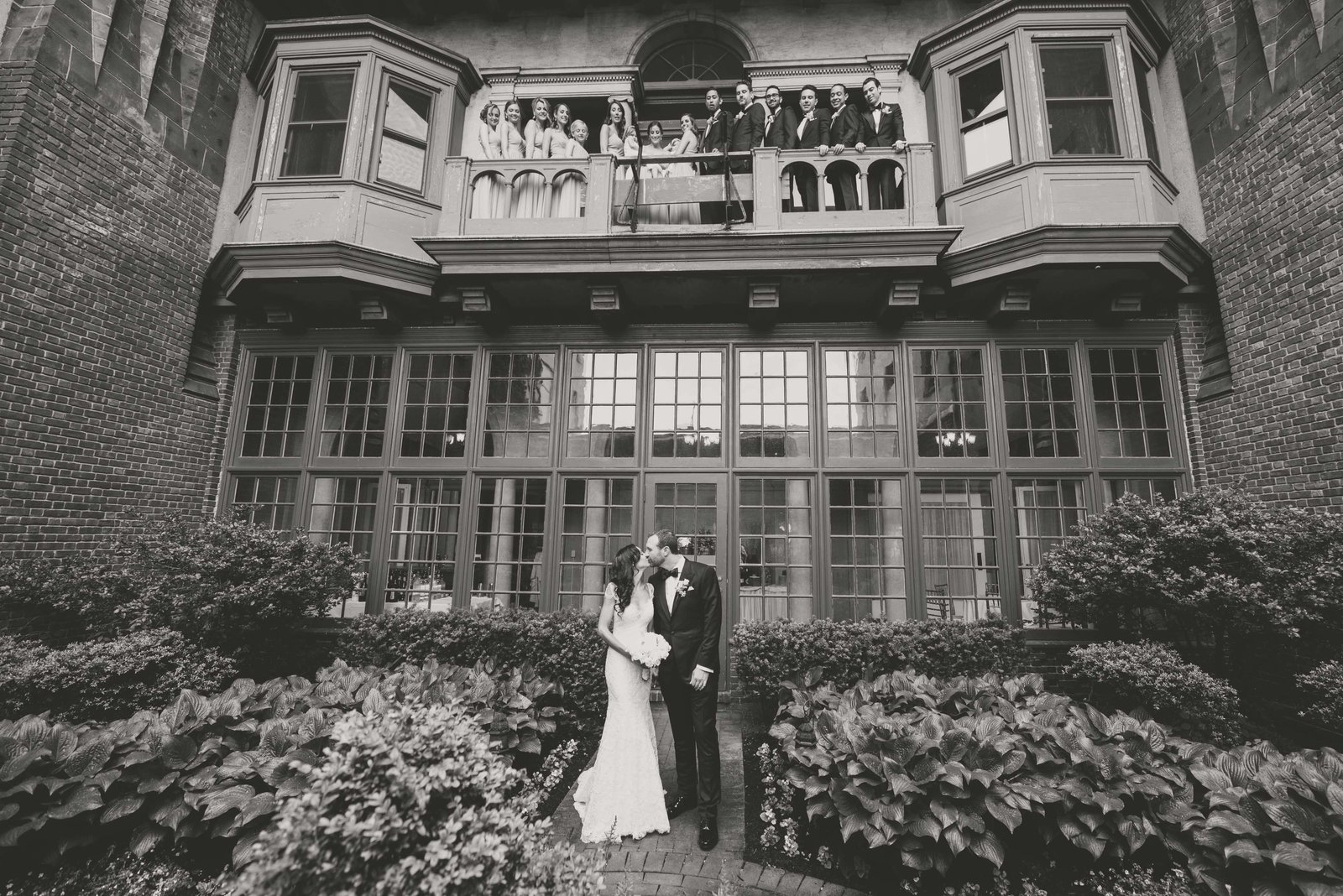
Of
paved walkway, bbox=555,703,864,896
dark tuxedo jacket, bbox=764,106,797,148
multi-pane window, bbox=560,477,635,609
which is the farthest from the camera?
dark tuxedo jacket, bbox=764,106,797,148

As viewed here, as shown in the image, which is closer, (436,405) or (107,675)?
(107,675)

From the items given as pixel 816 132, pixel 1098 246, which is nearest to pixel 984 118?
pixel 816 132

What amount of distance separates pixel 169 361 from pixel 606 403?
18.9ft

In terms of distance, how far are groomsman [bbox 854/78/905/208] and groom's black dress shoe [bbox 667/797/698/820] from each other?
6939 millimetres

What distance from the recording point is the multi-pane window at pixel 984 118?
24.6 ft

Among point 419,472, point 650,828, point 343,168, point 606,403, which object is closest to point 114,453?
point 419,472

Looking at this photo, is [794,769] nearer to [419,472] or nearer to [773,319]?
[773,319]

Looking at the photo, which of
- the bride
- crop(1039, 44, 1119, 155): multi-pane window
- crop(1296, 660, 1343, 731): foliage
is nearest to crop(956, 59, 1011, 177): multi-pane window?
crop(1039, 44, 1119, 155): multi-pane window

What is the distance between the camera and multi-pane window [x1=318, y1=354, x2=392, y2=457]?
7922 millimetres

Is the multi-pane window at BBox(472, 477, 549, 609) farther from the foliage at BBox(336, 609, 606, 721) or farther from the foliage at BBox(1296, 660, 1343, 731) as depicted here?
the foliage at BBox(1296, 660, 1343, 731)

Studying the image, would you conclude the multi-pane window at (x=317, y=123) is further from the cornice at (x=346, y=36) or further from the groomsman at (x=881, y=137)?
the groomsman at (x=881, y=137)

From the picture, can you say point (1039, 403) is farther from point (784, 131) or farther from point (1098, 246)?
point (784, 131)

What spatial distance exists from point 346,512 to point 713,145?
7.15m

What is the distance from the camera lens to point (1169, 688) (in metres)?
4.75
